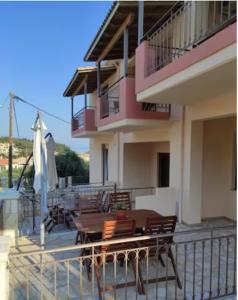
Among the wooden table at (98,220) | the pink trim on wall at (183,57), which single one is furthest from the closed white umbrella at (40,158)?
the pink trim on wall at (183,57)

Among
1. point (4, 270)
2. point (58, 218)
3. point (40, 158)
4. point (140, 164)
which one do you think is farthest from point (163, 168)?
point (4, 270)

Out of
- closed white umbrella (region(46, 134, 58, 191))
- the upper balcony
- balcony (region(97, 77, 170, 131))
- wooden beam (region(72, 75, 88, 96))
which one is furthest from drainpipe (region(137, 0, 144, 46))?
wooden beam (region(72, 75, 88, 96))

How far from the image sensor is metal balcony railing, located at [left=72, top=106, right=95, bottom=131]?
14.7 m

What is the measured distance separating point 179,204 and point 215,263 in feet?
10.0

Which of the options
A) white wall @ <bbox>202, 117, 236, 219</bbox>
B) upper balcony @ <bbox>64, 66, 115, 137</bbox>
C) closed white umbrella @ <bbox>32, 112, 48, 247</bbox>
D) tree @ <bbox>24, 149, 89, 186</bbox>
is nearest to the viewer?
closed white umbrella @ <bbox>32, 112, 48, 247</bbox>

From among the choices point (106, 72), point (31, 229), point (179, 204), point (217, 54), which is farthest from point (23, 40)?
Answer: point (217, 54)

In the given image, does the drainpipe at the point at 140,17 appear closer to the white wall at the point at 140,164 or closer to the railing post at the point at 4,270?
the railing post at the point at 4,270

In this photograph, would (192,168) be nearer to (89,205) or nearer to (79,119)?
(89,205)

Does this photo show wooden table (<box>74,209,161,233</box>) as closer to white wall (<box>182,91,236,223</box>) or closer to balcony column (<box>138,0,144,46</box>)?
white wall (<box>182,91,236,223</box>)

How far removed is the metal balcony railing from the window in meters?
4.52

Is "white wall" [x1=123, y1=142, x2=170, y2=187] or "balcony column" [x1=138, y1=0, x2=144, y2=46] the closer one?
"balcony column" [x1=138, y1=0, x2=144, y2=46]

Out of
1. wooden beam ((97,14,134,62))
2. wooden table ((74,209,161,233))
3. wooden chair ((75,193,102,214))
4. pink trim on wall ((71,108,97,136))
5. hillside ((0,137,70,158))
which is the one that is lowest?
wooden chair ((75,193,102,214))

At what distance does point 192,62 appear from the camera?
4.43 metres

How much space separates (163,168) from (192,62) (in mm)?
9047
